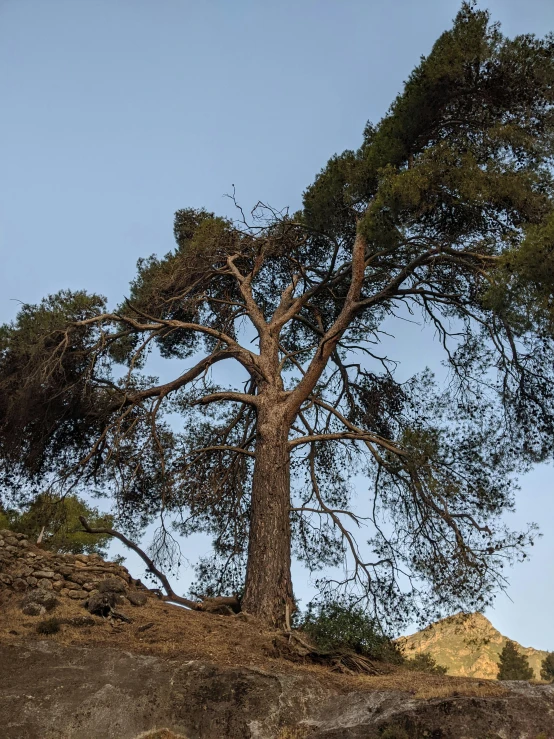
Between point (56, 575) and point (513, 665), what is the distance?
3585 cm

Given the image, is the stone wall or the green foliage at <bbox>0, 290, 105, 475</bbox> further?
the green foliage at <bbox>0, 290, 105, 475</bbox>

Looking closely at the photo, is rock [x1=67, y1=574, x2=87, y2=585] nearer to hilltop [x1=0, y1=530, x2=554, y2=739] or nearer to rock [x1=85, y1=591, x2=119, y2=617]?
rock [x1=85, y1=591, x2=119, y2=617]

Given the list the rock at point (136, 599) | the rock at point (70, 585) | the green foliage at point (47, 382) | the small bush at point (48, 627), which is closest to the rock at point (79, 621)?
the small bush at point (48, 627)

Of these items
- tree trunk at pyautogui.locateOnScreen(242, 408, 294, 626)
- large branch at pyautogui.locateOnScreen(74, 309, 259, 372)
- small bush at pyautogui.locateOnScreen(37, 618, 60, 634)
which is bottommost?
small bush at pyautogui.locateOnScreen(37, 618, 60, 634)

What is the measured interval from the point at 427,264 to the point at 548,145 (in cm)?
308

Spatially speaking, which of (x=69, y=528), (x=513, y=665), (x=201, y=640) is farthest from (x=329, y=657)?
(x=513, y=665)

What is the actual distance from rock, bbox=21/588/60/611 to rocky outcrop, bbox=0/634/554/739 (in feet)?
5.18

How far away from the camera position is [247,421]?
1538 cm

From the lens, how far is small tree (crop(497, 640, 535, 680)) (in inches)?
1470

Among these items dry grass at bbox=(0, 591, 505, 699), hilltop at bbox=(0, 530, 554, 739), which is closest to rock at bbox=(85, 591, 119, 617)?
hilltop at bbox=(0, 530, 554, 739)

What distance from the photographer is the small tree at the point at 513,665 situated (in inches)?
1470

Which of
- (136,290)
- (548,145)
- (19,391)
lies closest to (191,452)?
(19,391)

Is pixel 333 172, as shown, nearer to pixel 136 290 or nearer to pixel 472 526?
pixel 136 290

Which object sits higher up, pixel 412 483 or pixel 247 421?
pixel 247 421
